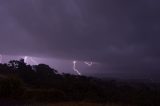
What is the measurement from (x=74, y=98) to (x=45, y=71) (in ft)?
124

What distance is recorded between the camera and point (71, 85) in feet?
197

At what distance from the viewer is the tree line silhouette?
140ft

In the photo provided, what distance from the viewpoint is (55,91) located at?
49281 millimetres

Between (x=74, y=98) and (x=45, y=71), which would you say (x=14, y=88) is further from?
(x=45, y=71)

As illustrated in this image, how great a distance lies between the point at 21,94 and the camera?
145ft

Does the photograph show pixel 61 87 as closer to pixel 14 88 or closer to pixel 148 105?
pixel 14 88

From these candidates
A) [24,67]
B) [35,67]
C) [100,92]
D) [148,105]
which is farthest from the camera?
[35,67]

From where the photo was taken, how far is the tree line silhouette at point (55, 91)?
4281 centimetres

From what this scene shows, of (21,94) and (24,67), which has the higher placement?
(24,67)

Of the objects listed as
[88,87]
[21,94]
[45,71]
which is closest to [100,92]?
[88,87]

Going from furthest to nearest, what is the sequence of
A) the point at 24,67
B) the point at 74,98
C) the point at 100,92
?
the point at 24,67
the point at 100,92
the point at 74,98

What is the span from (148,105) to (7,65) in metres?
57.1

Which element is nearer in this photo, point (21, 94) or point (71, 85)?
point (21, 94)

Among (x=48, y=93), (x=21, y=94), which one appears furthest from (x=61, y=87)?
(x=21, y=94)
